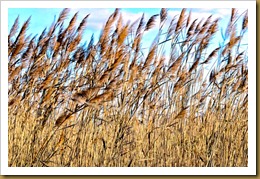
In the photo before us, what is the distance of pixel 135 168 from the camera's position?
26141 mm

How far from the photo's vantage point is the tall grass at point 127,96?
26156mm

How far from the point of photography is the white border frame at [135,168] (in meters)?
26.1

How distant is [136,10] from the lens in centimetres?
2617

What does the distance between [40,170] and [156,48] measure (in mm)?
1096

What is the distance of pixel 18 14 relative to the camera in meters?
26.2

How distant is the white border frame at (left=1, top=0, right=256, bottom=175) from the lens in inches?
1029

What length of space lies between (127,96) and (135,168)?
1.55ft

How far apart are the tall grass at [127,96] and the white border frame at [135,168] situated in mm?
42

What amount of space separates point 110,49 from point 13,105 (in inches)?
28.7

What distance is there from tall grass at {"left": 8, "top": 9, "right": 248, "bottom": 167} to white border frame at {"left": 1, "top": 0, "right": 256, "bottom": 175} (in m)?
0.04

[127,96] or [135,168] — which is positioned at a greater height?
[127,96]
